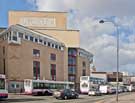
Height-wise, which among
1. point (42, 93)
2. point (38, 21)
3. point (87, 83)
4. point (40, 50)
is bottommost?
point (42, 93)

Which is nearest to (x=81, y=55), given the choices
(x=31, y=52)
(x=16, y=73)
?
(x=31, y=52)

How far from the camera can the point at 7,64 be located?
89438 millimetres

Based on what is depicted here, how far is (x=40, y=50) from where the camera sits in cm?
10212

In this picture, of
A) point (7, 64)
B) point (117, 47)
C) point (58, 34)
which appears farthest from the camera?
point (58, 34)

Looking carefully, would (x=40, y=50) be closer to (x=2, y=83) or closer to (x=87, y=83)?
(x=87, y=83)

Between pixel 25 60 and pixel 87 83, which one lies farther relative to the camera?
pixel 25 60

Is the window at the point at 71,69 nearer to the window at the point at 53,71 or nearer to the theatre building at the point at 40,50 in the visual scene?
the theatre building at the point at 40,50

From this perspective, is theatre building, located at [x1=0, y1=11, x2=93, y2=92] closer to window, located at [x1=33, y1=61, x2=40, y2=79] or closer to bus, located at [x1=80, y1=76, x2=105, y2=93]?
window, located at [x1=33, y1=61, x2=40, y2=79]

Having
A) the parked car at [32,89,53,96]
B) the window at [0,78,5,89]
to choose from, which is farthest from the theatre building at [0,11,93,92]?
the window at [0,78,5,89]

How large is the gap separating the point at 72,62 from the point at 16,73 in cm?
3443

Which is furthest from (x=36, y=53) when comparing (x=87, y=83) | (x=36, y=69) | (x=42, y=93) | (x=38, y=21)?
(x=42, y=93)

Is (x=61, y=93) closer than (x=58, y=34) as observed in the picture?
Yes

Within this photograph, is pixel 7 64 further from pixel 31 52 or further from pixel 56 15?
pixel 56 15

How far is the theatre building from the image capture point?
Answer: 3553 inches
